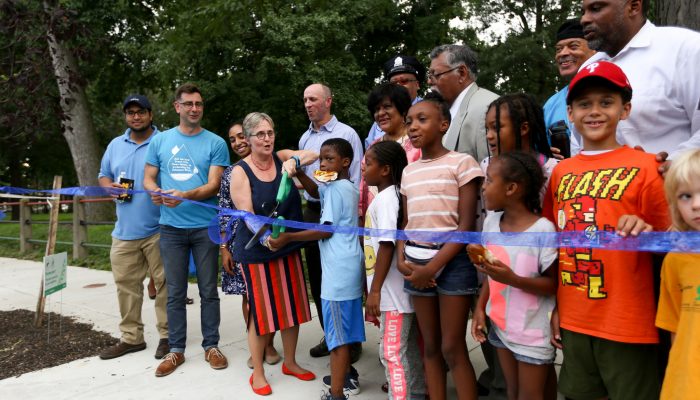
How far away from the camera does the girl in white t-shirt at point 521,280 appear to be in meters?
2.20

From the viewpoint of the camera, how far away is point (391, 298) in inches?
114

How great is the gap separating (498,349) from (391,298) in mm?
697

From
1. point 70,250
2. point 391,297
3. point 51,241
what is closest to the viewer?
point 391,297

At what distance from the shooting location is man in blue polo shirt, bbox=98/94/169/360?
14.5ft

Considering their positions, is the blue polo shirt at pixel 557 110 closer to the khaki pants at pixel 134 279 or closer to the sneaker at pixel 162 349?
the khaki pants at pixel 134 279

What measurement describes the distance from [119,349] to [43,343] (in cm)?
99

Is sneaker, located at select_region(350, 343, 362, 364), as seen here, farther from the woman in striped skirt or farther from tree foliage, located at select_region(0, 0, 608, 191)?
tree foliage, located at select_region(0, 0, 608, 191)

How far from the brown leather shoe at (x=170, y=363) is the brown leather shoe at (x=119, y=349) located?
541 millimetres

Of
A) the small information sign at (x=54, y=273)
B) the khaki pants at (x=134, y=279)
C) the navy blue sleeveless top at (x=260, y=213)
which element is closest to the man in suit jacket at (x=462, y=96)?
the navy blue sleeveless top at (x=260, y=213)

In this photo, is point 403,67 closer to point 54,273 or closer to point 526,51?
point 54,273

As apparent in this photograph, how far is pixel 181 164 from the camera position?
416 centimetres

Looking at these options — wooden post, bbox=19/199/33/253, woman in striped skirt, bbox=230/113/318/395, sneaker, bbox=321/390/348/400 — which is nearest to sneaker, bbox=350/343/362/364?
woman in striped skirt, bbox=230/113/318/395

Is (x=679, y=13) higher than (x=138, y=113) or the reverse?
higher

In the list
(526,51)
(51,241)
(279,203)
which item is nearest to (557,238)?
(279,203)
